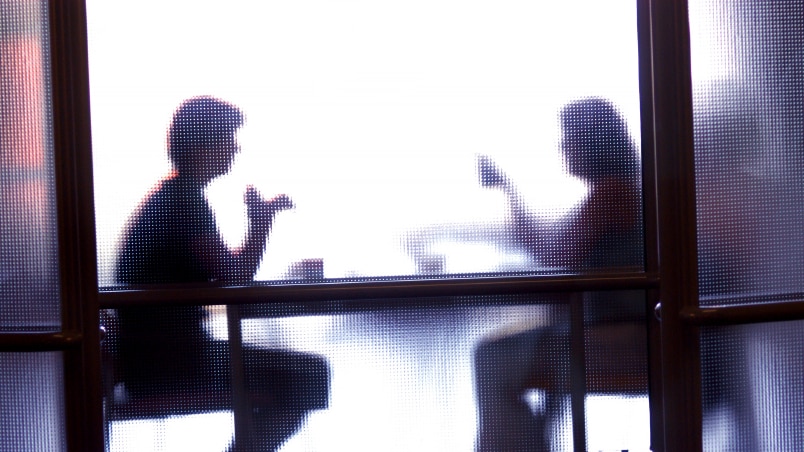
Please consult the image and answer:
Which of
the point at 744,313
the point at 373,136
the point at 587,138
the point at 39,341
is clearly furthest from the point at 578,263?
the point at 39,341

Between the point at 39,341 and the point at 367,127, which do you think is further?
the point at 367,127

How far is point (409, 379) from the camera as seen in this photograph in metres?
2.50

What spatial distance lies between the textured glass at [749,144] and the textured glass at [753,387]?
0.45 ft

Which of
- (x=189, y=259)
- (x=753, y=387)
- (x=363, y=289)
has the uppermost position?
(x=189, y=259)

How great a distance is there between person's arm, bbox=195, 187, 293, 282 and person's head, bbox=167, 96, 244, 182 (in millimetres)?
128

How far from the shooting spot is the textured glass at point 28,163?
236 cm

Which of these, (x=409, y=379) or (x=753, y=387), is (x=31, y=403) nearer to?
(x=409, y=379)

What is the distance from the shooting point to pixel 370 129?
8.09 ft

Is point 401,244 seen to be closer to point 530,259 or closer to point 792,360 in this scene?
point 530,259

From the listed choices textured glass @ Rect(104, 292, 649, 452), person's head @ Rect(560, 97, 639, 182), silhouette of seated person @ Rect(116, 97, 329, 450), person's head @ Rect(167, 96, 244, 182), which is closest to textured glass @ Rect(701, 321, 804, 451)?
textured glass @ Rect(104, 292, 649, 452)

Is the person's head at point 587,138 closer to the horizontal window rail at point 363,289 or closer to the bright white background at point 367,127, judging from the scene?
the bright white background at point 367,127

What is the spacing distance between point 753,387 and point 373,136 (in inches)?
52.9

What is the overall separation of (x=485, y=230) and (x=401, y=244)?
0.81 ft

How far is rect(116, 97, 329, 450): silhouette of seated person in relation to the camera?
2430 millimetres
